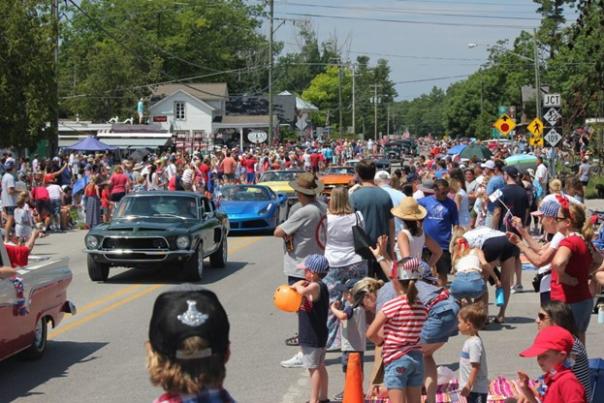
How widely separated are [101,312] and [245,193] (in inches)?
528

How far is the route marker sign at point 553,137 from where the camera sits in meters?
28.6

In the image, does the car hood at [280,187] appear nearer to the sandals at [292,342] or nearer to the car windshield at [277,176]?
the car windshield at [277,176]

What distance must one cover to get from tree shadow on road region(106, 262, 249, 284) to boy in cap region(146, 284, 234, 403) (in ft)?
44.0

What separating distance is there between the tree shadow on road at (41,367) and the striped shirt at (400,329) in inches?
→ 137

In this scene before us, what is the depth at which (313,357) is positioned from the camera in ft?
28.6

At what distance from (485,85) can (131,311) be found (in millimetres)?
101851

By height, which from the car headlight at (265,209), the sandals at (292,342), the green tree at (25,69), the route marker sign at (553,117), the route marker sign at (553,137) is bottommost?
the sandals at (292,342)

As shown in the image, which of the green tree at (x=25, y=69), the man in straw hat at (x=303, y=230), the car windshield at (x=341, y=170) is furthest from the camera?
the car windshield at (x=341, y=170)

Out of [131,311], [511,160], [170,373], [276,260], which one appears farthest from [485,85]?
[170,373]

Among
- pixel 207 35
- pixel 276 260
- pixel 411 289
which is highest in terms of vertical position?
pixel 207 35

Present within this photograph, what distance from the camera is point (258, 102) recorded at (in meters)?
101

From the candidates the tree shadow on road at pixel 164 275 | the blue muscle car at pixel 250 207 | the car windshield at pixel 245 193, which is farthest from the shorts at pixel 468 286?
the car windshield at pixel 245 193

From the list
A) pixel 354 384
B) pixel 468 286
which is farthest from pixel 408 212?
pixel 354 384

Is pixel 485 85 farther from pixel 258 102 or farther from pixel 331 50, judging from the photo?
pixel 331 50
